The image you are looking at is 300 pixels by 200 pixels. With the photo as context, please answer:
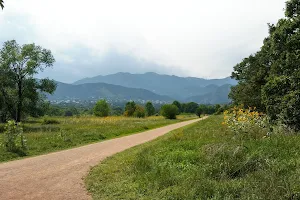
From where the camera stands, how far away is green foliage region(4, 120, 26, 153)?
14945mm

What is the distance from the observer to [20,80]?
1287 inches

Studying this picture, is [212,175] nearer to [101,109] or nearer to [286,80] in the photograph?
[286,80]

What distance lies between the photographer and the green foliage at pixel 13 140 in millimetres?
14945

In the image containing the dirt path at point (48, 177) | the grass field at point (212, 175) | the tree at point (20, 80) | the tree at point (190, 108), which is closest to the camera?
the grass field at point (212, 175)

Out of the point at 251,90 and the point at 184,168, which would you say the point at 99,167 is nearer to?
the point at 184,168

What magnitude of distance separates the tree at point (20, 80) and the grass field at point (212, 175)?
2595 cm

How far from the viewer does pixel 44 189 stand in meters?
7.89

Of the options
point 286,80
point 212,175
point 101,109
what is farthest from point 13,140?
point 101,109

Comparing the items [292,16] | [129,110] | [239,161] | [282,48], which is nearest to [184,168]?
[239,161]

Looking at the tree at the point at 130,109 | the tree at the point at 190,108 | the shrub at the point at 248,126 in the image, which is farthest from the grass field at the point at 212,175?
the tree at the point at 190,108

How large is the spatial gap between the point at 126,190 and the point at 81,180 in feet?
7.36

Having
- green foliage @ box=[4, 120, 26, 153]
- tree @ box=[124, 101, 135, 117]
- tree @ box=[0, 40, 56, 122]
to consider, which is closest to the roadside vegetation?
green foliage @ box=[4, 120, 26, 153]

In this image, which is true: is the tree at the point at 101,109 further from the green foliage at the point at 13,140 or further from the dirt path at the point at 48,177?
the dirt path at the point at 48,177

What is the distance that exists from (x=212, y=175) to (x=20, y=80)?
30.7 meters
